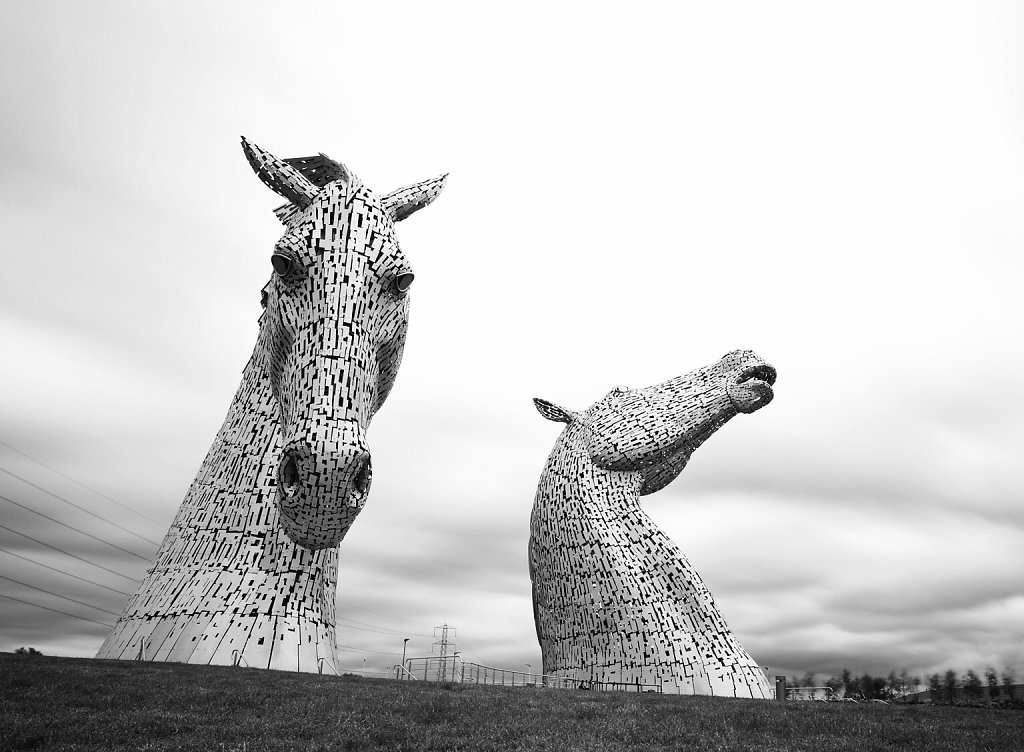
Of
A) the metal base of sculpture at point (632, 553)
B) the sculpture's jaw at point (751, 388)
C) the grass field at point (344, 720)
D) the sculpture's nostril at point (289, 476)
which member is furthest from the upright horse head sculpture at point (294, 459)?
the sculpture's jaw at point (751, 388)

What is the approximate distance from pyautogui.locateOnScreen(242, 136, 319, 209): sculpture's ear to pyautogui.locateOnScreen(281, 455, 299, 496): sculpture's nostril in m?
2.52

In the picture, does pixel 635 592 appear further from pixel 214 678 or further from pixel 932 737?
pixel 214 678

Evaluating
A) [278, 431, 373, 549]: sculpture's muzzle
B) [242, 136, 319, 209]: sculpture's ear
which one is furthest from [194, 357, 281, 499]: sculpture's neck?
[242, 136, 319, 209]: sculpture's ear

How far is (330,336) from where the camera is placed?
5.39 m

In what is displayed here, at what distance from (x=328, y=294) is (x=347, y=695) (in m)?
2.89

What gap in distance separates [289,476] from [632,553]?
323 inches

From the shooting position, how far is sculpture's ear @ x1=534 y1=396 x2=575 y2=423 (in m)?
14.4

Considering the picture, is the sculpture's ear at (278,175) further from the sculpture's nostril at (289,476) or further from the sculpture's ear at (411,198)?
the sculpture's nostril at (289,476)

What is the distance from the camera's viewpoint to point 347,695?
5.35m

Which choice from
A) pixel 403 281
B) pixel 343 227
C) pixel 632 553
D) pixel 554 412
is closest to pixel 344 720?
pixel 403 281

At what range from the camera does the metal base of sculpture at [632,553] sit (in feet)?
37.1

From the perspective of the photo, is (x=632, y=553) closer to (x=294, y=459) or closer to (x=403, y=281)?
(x=403, y=281)

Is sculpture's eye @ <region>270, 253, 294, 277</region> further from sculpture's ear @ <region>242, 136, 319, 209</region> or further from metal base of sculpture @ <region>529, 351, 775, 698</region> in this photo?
metal base of sculpture @ <region>529, 351, 775, 698</region>

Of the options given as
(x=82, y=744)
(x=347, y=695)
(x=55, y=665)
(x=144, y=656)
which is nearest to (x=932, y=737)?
(x=347, y=695)
